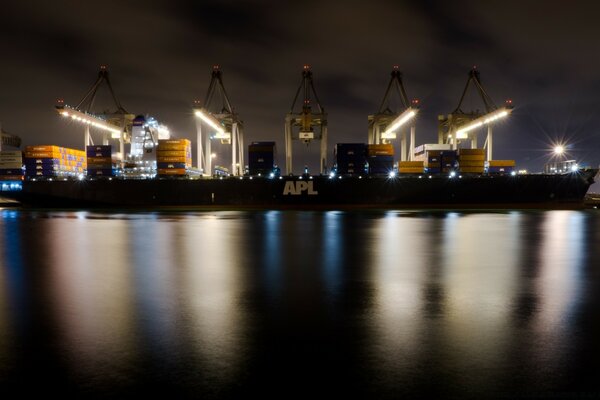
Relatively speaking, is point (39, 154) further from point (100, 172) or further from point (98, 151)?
point (100, 172)

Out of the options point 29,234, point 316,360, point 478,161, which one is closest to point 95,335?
point 316,360

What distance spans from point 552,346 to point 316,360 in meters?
3.11

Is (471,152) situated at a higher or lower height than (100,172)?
higher

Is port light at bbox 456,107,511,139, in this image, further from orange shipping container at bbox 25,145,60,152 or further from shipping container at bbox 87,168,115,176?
orange shipping container at bbox 25,145,60,152

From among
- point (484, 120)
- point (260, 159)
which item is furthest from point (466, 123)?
point (260, 159)

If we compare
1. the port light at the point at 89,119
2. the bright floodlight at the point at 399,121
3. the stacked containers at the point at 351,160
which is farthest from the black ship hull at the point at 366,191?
the port light at the point at 89,119

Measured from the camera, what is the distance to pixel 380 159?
48.8 meters

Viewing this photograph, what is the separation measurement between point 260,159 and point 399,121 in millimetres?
20632

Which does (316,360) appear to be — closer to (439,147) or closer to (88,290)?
(88,290)

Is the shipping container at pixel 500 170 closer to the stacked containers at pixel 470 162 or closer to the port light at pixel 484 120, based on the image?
the stacked containers at pixel 470 162

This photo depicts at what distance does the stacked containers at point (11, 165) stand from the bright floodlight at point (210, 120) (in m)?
24.1

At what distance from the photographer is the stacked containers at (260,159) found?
4950 centimetres

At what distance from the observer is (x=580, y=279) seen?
9883 millimetres

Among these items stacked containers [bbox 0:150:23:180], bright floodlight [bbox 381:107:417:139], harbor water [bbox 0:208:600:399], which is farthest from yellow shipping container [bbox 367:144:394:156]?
stacked containers [bbox 0:150:23:180]
